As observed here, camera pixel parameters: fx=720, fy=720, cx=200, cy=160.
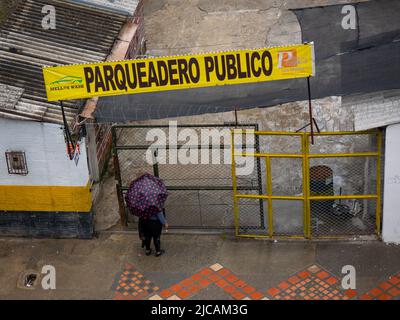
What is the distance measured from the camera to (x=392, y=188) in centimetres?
1202

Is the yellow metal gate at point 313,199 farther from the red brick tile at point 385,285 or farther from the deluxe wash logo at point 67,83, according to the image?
the deluxe wash logo at point 67,83

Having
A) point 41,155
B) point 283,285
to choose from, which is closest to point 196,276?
point 283,285

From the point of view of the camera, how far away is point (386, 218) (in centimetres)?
1227

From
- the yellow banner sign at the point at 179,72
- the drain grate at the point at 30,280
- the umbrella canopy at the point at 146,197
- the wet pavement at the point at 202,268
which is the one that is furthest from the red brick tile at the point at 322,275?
the drain grate at the point at 30,280

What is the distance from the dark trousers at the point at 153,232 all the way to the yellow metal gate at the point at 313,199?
4.60 feet

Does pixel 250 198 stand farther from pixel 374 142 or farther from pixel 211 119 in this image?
pixel 211 119

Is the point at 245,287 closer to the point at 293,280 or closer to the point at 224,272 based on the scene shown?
the point at 224,272

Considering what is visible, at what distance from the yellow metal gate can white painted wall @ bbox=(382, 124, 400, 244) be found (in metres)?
0.23

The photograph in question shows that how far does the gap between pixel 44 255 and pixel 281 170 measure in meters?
4.98

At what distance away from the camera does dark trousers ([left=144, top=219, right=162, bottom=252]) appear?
40.1ft

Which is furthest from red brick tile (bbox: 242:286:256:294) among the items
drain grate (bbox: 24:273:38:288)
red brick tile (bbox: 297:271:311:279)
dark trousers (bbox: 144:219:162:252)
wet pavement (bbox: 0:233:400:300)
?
drain grate (bbox: 24:273:38:288)

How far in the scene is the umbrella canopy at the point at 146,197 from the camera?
1182 cm
